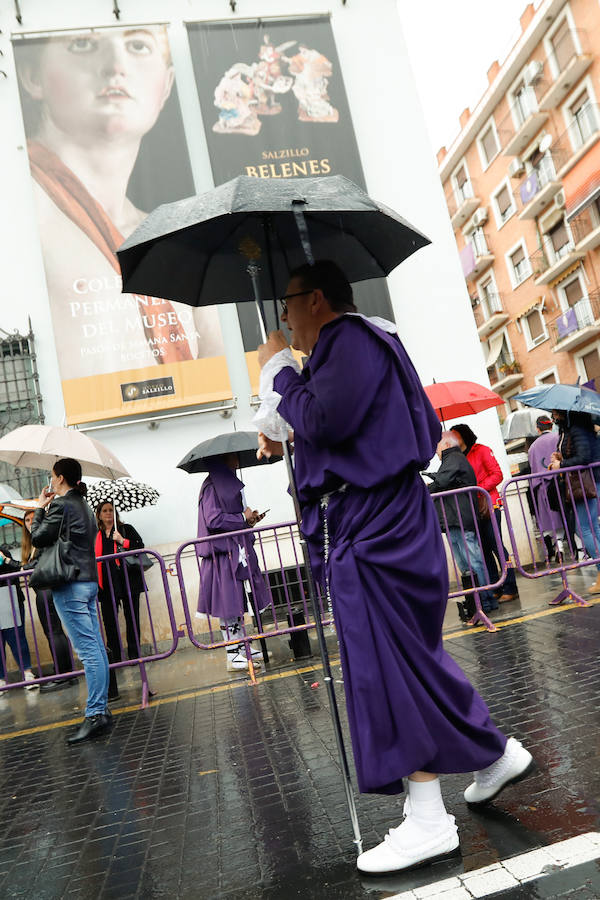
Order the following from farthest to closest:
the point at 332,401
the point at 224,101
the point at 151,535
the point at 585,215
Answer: the point at 585,215, the point at 224,101, the point at 151,535, the point at 332,401

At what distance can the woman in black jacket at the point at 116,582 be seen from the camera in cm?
736

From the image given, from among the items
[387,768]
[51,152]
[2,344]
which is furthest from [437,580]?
[51,152]

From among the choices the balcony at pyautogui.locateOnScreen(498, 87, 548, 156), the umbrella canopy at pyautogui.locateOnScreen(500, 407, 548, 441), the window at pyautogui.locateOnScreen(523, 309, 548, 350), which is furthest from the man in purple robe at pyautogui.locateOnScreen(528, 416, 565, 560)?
the window at pyautogui.locateOnScreen(523, 309, 548, 350)

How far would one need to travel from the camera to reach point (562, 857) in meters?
2.40

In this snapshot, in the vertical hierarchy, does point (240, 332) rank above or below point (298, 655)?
above

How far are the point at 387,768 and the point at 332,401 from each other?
1246 mm

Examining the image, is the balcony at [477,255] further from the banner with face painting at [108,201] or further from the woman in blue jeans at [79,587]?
the woman in blue jeans at [79,587]

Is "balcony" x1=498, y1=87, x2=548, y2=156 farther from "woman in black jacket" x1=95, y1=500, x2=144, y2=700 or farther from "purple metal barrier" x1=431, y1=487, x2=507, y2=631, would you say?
"woman in black jacket" x1=95, y1=500, x2=144, y2=700

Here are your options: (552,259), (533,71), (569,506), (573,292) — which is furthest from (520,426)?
(533,71)

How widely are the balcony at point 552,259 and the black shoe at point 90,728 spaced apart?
95.2 ft

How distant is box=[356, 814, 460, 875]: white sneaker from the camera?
8.15 feet

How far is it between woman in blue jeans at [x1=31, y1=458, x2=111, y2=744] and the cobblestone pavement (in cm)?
30

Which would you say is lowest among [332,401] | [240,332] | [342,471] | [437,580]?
[437,580]

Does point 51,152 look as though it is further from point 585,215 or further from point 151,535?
point 585,215
